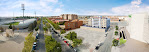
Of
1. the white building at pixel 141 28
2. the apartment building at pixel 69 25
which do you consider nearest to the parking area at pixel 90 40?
the apartment building at pixel 69 25

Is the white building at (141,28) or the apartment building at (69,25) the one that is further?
the apartment building at (69,25)

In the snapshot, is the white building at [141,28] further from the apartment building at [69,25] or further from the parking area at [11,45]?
the parking area at [11,45]

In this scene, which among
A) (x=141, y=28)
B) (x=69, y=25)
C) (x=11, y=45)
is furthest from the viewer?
(x=69, y=25)

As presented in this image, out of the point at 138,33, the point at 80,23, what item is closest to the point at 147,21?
the point at 138,33

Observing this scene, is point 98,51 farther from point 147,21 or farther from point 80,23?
point 80,23

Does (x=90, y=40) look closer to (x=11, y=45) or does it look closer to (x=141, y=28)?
(x=141, y=28)

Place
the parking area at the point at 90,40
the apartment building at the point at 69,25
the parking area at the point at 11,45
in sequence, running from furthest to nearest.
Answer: the apartment building at the point at 69,25, the parking area at the point at 90,40, the parking area at the point at 11,45

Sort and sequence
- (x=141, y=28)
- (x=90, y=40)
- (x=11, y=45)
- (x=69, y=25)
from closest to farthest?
(x=11, y=45), (x=141, y=28), (x=90, y=40), (x=69, y=25)

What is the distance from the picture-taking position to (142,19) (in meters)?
13.1

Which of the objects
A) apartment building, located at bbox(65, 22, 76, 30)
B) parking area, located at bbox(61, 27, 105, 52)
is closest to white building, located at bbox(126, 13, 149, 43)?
parking area, located at bbox(61, 27, 105, 52)

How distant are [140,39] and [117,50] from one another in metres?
6.61

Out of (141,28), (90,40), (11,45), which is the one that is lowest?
(11,45)

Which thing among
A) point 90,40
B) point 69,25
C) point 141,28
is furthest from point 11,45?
point 141,28

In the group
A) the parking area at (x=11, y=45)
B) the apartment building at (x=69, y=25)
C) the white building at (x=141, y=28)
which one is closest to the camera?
the parking area at (x=11, y=45)
